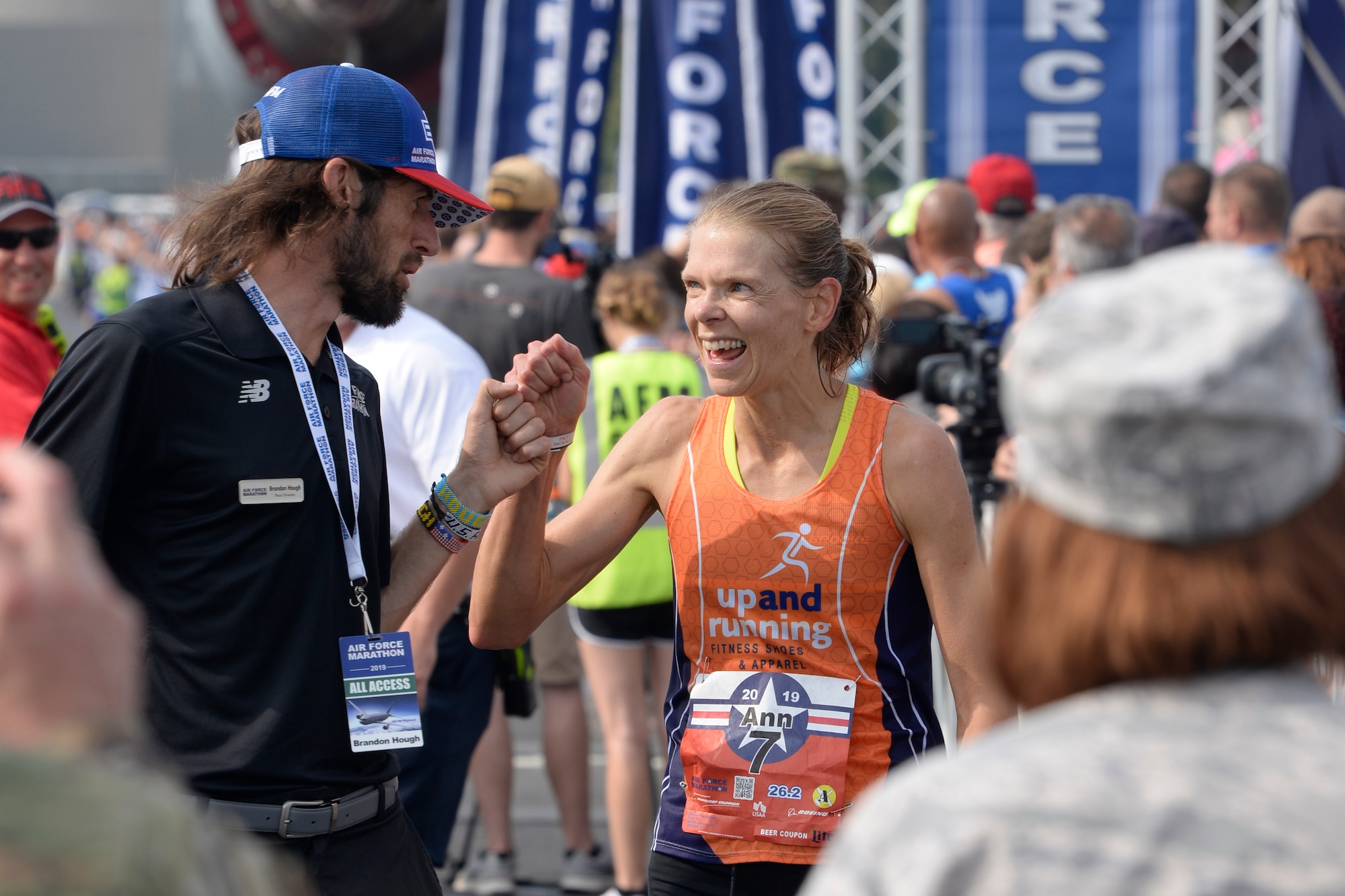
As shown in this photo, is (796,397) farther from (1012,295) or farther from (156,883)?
(1012,295)

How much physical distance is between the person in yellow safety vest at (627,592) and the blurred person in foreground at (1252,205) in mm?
2245

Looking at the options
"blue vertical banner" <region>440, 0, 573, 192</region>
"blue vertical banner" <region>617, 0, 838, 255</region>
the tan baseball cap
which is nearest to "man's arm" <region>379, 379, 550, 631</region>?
the tan baseball cap

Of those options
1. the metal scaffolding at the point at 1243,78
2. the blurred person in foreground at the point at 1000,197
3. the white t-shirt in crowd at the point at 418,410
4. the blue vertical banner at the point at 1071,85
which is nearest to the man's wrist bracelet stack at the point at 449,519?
the white t-shirt in crowd at the point at 418,410

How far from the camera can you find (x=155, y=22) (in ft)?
118

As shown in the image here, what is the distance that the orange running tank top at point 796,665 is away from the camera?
246 cm

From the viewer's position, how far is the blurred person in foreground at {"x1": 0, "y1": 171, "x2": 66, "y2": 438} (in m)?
4.00

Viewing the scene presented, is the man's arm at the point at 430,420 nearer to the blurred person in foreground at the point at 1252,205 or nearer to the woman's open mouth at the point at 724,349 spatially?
the woman's open mouth at the point at 724,349

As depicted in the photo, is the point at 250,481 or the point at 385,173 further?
the point at 385,173

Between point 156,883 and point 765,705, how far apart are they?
1654 mm

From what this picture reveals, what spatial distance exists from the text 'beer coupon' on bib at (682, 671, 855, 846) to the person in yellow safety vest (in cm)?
212

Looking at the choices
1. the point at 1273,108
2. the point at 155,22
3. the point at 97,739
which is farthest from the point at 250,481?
the point at 155,22

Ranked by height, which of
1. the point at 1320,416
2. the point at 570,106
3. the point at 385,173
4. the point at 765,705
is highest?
the point at 570,106

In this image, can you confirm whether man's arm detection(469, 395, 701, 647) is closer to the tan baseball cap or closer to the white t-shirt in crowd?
the white t-shirt in crowd

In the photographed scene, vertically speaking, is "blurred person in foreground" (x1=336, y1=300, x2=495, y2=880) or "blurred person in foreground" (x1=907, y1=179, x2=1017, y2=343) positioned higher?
"blurred person in foreground" (x1=907, y1=179, x2=1017, y2=343)
